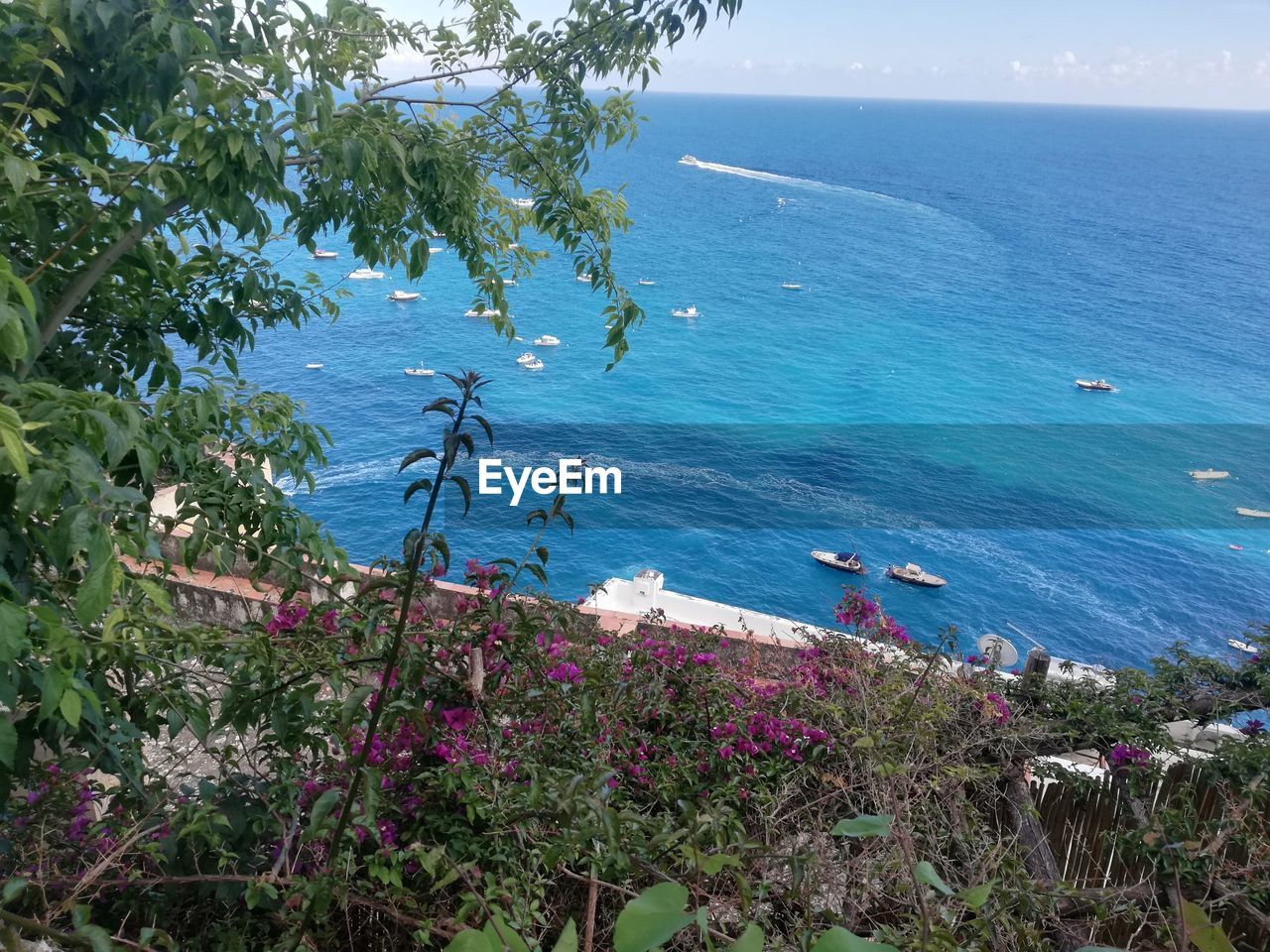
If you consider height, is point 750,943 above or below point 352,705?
above

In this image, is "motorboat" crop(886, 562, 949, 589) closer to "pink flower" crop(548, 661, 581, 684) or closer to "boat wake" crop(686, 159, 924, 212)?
"pink flower" crop(548, 661, 581, 684)

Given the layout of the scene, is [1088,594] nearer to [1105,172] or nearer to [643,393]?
[643,393]

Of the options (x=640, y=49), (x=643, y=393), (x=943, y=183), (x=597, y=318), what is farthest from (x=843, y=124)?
(x=640, y=49)

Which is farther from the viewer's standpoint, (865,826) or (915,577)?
(915,577)

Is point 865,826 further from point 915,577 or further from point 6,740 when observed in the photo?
point 915,577

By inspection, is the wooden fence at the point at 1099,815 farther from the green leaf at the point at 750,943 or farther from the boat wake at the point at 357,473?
the boat wake at the point at 357,473

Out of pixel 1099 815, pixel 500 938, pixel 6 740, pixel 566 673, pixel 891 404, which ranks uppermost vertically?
pixel 500 938

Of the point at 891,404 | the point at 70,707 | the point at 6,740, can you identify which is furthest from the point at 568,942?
the point at 891,404
